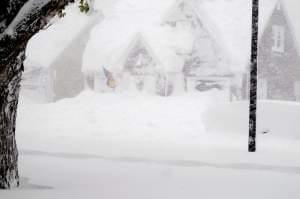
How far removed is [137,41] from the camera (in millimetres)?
43281

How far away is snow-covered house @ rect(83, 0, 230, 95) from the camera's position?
4144 centimetres

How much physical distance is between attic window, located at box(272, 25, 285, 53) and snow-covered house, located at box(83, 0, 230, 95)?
5.33 metres

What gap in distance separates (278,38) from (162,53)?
10.2 metres

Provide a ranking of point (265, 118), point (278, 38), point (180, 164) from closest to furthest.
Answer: point (180, 164) → point (265, 118) → point (278, 38)

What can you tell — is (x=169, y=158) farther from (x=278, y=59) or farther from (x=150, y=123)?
(x=278, y=59)

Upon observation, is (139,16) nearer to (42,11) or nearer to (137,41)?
(137,41)

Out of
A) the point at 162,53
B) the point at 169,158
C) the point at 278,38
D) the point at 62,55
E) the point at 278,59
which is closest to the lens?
the point at 169,158

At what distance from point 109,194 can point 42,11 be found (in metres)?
3.36

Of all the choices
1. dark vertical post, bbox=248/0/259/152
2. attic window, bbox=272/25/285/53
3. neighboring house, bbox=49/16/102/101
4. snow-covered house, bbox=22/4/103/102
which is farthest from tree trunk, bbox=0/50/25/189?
neighboring house, bbox=49/16/102/101

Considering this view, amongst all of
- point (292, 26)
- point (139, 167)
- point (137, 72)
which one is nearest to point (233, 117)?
point (139, 167)

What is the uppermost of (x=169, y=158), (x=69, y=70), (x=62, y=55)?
(x=62, y=55)

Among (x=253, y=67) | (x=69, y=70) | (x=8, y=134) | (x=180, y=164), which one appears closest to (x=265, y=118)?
(x=253, y=67)

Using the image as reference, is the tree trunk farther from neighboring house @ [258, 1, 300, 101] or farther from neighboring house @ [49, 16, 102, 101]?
neighboring house @ [49, 16, 102, 101]

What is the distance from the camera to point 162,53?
42.5 metres
